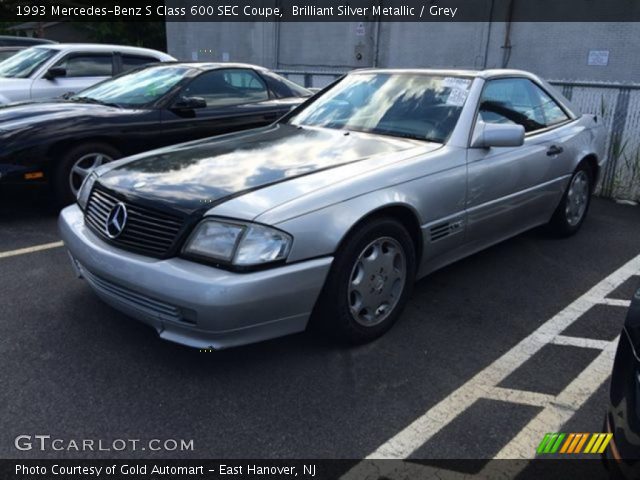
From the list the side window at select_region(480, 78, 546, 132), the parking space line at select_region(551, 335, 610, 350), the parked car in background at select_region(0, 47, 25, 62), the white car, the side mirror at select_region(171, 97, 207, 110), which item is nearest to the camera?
the parking space line at select_region(551, 335, 610, 350)

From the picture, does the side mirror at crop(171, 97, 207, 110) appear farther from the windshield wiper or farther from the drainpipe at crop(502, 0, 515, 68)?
the drainpipe at crop(502, 0, 515, 68)

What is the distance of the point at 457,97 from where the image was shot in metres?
3.83

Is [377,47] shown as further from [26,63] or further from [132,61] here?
[26,63]

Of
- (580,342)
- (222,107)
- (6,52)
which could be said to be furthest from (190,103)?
(6,52)

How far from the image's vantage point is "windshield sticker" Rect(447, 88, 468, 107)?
3.80 metres

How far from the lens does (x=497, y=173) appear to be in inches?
151

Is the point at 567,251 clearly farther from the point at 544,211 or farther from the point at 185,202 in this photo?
the point at 185,202

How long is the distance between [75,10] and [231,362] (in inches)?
1278

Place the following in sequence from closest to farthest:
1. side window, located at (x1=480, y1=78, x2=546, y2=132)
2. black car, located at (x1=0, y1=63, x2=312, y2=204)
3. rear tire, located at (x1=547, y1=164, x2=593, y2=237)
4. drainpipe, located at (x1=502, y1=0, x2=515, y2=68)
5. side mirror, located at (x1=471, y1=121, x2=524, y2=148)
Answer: side mirror, located at (x1=471, y1=121, x2=524, y2=148)
side window, located at (x1=480, y1=78, x2=546, y2=132)
rear tire, located at (x1=547, y1=164, x2=593, y2=237)
black car, located at (x1=0, y1=63, x2=312, y2=204)
drainpipe, located at (x1=502, y1=0, x2=515, y2=68)

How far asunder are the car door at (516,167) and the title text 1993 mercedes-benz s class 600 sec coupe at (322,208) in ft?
0.05

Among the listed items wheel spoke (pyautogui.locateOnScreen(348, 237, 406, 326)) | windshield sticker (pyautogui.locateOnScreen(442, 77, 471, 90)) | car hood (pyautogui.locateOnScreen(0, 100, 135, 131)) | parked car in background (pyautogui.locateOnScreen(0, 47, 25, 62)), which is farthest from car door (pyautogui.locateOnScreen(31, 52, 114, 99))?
wheel spoke (pyautogui.locateOnScreen(348, 237, 406, 326))

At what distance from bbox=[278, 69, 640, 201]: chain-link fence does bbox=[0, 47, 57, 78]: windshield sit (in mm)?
6604

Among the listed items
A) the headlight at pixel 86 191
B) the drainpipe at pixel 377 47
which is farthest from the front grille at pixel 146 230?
the drainpipe at pixel 377 47

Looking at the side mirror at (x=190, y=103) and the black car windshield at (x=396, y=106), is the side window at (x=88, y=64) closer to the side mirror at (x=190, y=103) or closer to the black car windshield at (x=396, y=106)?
the side mirror at (x=190, y=103)
